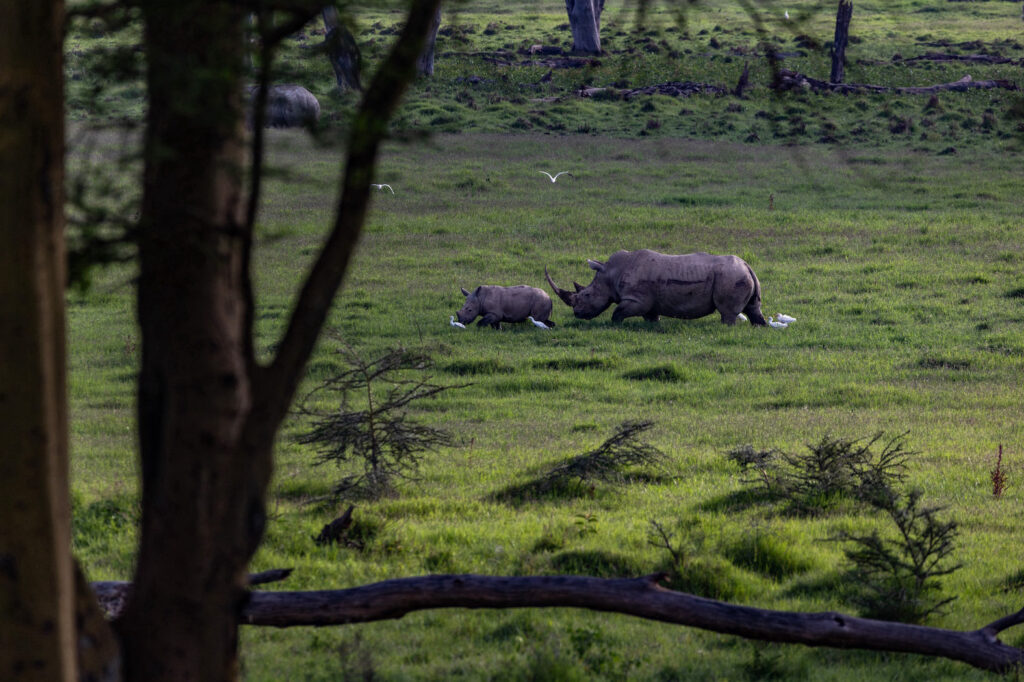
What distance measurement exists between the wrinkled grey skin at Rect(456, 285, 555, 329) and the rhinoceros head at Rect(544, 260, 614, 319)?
69 cm

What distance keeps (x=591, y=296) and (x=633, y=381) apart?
3.88 meters

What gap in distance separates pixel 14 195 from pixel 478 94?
1622 inches

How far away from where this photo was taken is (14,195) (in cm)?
349

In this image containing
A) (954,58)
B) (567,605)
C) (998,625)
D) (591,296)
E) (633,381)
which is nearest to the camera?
A: (567,605)

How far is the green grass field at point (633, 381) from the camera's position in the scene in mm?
6613

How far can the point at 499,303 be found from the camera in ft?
57.5

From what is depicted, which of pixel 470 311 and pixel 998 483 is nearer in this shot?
pixel 998 483

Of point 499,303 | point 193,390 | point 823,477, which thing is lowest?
point 499,303

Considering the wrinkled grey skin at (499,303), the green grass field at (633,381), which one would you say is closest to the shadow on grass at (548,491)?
the green grass field at (633,381)

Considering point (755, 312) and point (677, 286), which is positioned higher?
point (677, 286)

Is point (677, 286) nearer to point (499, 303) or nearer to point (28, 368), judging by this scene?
point (499, 303)

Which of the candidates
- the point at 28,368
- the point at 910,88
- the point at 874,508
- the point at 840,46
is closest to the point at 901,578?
the point at 874,508

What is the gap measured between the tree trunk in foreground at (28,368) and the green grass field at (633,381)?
0.82 metres

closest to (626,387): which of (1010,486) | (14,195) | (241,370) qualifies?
(1010,486)
